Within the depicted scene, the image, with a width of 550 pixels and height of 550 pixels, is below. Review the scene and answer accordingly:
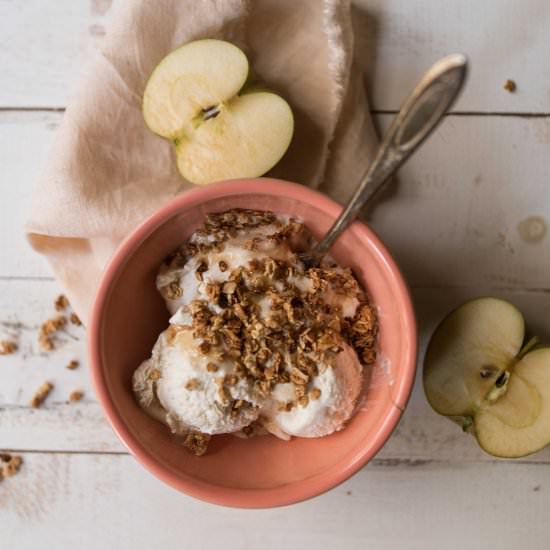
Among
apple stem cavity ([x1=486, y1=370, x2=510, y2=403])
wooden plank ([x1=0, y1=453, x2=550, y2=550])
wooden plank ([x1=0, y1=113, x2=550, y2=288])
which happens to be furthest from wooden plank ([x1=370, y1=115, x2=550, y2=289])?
wooden plank ([x1=0, y1=453, x2=550, y2=550])

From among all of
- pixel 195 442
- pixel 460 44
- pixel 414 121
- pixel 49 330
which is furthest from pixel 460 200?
pixel 49 330

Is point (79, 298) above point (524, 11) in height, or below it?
below

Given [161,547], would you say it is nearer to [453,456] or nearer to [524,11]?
[453,456]

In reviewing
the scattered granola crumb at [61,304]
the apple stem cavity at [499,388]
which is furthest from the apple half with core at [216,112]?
the apple stem cavity at [499,388]

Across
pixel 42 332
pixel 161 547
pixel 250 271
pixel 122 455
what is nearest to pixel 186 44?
pixel 250 271

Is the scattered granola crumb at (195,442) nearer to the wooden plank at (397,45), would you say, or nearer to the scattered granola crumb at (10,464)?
the scattered granola crumb at (10,464)

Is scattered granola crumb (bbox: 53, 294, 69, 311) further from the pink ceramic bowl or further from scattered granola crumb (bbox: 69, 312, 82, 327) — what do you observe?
the pink ceramic bowl
